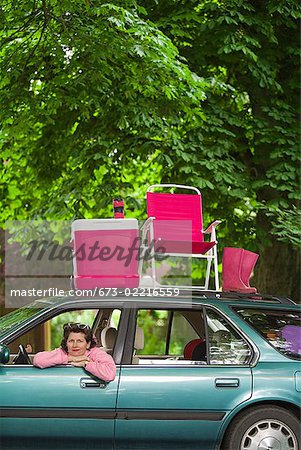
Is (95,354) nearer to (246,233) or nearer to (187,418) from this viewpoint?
(187,418)

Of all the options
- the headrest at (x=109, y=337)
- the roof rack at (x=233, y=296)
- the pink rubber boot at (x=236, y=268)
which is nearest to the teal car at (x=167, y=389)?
the roof rack at (x=233, y=296)

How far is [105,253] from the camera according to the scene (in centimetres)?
790

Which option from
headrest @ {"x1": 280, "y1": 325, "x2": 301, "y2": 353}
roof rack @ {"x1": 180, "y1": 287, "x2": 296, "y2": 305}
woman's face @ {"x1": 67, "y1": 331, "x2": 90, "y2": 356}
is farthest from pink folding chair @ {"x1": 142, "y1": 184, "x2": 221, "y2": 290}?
woman's face @ {"x1": 67, "y1": 331, "x2": 90, "y2": 356}

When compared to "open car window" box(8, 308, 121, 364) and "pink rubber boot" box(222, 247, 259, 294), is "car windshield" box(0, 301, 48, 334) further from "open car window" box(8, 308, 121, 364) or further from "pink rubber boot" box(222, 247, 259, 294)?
"pink rubber boot" box(222, 247, 259, 294)

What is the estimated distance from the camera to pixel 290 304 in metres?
7.33

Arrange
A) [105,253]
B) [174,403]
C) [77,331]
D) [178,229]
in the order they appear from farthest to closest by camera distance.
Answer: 1. [178,229]
2. [105,253]
3. [77,331]
4. [174,403]

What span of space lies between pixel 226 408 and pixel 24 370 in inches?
62.2

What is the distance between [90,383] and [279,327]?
5.42 ft

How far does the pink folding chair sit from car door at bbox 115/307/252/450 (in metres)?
1.95

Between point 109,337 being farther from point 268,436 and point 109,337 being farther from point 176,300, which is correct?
point 268,436

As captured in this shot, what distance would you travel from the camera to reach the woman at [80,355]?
260 inches

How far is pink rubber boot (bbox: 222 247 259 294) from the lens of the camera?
805 centimetres

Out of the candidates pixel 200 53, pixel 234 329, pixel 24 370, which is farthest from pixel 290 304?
pixel 200 53

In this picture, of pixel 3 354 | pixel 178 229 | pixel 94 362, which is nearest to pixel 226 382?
pixel 94 362
